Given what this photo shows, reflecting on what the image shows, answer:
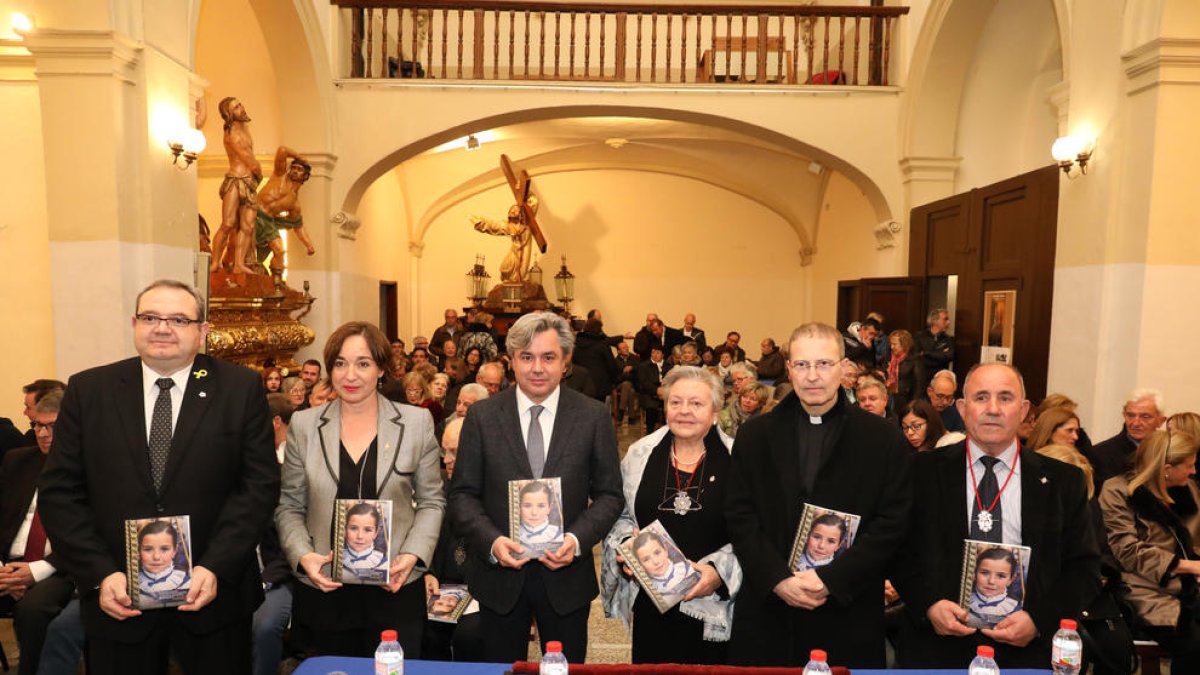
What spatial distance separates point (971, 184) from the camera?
9.80 m

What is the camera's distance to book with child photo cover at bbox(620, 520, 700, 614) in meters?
2.66

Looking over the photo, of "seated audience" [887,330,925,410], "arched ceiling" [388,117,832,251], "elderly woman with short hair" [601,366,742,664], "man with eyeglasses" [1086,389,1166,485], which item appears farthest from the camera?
"arched ceiling" [388,117,832,251]

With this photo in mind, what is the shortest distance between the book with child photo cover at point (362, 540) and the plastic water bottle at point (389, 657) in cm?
42

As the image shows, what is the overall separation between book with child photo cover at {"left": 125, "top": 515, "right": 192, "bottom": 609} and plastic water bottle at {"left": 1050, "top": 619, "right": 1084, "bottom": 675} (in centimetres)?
265

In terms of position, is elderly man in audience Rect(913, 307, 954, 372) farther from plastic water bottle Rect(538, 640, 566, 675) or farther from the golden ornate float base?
the golden ornate float base

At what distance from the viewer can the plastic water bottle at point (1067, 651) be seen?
7.36 ft

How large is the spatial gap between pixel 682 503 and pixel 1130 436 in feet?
11.3

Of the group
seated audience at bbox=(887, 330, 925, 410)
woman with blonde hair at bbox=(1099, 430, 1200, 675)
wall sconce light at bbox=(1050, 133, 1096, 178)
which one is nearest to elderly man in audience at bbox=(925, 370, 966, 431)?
woman with blonde hair at bbox=(1099, 430, 1200, 675)

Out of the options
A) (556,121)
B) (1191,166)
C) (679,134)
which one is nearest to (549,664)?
(1191,166)

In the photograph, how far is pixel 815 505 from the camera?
2650 mm

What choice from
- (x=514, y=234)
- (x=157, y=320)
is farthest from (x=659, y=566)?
(x=514, y=234)

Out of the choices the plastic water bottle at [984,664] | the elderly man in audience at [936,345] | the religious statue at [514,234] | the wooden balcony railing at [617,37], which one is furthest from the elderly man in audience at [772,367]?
the plastic water bottle at [984,664]

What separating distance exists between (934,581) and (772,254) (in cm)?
1450

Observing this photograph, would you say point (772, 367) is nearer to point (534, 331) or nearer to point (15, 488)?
point (534, 331)
